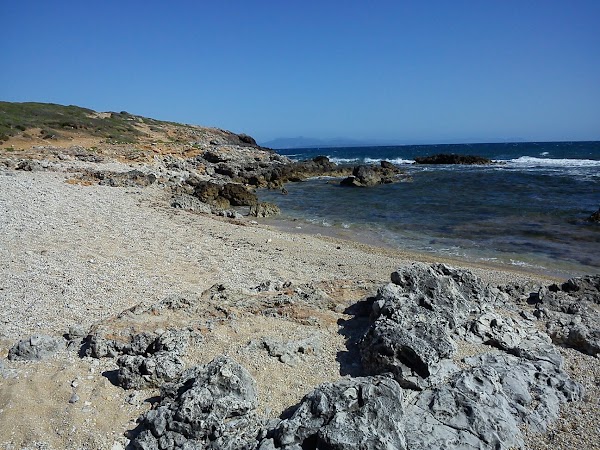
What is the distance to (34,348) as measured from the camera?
19.5 ft

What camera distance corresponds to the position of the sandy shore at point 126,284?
16.4 feet

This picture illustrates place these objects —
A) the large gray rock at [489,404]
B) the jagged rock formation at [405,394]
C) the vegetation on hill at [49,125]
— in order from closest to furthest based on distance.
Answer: the jagged rock formation at [405,394] < the large gray rock at [489,404] < the vegetation on hill at [49,125]

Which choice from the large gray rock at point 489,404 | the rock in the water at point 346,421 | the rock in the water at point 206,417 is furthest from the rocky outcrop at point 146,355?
the large gray rock at point 489,404

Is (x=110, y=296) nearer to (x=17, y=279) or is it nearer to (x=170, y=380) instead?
(x=17, y=279)

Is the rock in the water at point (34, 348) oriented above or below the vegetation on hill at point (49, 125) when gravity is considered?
below

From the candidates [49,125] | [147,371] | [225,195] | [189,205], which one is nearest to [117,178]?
[225,195]

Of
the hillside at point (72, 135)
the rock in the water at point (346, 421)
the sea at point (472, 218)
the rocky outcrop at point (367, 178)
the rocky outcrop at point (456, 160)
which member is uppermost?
the hillside at point (72, 135)

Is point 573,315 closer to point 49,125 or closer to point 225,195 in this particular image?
point 225,195

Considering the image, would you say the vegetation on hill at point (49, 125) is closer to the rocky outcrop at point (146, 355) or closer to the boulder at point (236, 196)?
the boulder at point (236, 196)

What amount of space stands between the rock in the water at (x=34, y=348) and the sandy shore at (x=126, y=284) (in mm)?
171

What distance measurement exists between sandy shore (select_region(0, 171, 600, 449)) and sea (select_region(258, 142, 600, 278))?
2293mm

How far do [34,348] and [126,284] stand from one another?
10.3 feet

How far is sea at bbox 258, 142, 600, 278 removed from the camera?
1574 centimetres

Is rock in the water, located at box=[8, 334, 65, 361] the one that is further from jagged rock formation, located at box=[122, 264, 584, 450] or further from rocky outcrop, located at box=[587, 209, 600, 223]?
rocky outcrop, located at box=[587, 209, 600, 223]
